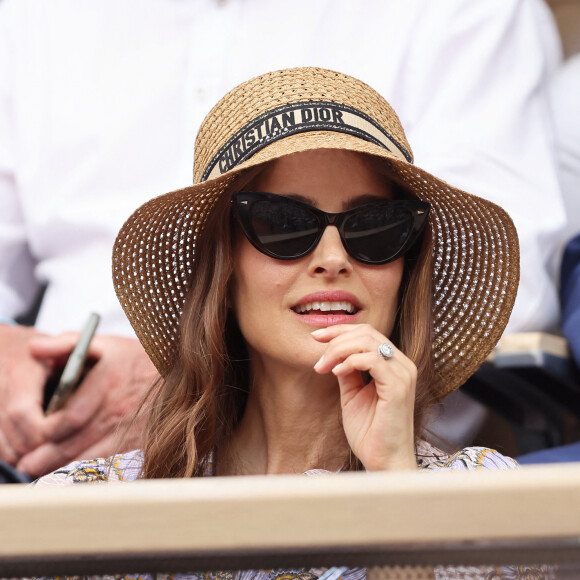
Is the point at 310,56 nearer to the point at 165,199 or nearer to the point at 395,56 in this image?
the point at 395,56

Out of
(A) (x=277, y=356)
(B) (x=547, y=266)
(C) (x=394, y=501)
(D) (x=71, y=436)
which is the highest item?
(C) (x=394, y=501)

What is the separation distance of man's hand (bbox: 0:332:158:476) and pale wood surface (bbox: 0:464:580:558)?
1.31 m

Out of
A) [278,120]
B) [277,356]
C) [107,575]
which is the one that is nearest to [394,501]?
[107,575]

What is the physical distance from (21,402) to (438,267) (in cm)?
95

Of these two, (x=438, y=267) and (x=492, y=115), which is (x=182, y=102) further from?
(x=438, y=267)

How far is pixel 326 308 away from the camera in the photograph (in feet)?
4.99

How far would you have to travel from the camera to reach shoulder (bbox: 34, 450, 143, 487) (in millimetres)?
1569

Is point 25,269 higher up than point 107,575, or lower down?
lower down

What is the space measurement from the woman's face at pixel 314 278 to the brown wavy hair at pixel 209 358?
0.05 m

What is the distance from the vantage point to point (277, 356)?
1.55 m

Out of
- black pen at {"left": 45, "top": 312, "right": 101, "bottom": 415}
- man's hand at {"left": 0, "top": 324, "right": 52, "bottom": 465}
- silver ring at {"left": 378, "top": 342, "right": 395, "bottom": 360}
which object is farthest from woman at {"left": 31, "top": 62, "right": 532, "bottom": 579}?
man's hand at {"left": 0, "top": 324, "right": 52, "bottom": 465}

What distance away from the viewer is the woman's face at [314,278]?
1.50 m

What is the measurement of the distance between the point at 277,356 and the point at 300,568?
2.83ft

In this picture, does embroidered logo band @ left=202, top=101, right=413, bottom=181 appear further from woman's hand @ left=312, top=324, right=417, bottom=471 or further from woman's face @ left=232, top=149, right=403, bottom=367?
woman's hand @ left=312, top=324, right=417, bottom=471
